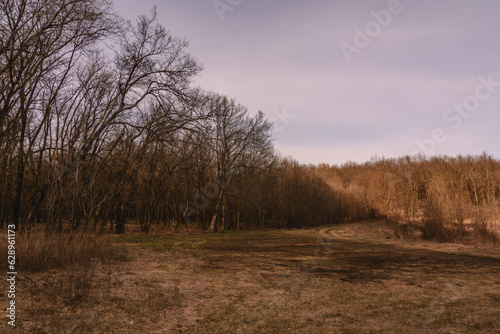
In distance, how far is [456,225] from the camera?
1714cm

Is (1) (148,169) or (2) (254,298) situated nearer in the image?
(2) (254,298)

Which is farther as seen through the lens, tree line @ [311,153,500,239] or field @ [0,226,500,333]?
tree line @ [311,153,500,239]

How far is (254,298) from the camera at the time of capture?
239 inches

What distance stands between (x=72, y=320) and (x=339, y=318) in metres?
4.07

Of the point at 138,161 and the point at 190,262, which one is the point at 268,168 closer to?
the point at 138,161

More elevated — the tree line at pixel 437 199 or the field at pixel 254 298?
the tree line at pixel 437 199

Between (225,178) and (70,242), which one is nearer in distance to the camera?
(70,242)

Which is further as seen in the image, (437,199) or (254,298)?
(437,199)

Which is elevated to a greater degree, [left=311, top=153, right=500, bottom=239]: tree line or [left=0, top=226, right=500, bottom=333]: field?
[left=311, top=153, right=500, bottom=239]: tree line

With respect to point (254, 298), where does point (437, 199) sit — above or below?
above

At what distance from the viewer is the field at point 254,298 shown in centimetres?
468

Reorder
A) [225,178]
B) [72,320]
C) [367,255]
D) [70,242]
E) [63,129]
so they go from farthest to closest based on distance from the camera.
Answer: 1. [225,178]
2. [63,129]
3. [367,255]
4. [70,242]
5. [72,320]

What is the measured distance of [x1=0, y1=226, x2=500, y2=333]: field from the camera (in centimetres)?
468

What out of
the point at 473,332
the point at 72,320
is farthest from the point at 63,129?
the point at 473,332
